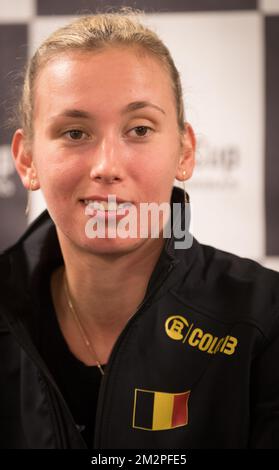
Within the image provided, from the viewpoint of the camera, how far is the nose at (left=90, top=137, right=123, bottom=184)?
887 millimetres

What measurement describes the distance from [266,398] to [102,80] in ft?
1.88

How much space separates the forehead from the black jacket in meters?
0.25

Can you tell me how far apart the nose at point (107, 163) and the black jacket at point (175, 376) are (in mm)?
162

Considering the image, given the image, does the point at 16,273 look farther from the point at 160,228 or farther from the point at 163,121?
the point at 163,121

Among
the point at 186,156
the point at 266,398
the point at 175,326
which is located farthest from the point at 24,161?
the point at 266,398

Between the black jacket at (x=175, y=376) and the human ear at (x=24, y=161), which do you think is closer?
the black jacket at (x=175, y=376)

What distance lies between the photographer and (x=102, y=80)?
905mm

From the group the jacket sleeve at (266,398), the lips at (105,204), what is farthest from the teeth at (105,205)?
the jacket sleeve at (266,398)

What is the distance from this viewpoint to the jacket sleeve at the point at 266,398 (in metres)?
0.90

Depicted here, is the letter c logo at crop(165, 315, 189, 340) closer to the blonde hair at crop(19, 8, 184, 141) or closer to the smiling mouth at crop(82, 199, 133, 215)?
the smiling mouth at crop(82, 199, 133, 215)

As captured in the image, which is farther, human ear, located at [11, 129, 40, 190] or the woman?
human ear, located at [11, 129, 40, 190]

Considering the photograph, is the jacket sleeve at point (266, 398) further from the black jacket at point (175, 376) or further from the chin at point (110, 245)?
the chin at point (110, 245)

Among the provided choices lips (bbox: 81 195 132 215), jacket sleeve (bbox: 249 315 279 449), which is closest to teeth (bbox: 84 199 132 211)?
lips (bbox: 81 195 132 215)
